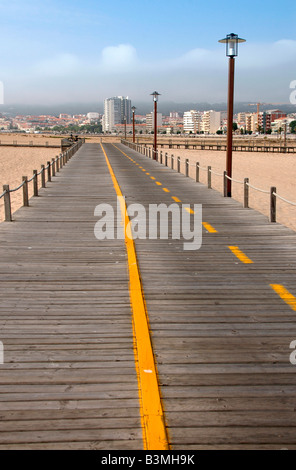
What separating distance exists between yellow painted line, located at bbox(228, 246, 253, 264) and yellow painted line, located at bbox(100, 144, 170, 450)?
7.80 ft

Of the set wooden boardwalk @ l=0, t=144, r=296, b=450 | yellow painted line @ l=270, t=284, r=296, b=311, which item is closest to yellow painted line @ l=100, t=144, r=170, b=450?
wooden boardwalk @ l=0, t=144, r=296, b=450

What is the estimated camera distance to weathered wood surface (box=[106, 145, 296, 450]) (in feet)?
15.0

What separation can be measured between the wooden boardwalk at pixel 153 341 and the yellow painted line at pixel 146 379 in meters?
0.07

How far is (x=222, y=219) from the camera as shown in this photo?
14.8 m

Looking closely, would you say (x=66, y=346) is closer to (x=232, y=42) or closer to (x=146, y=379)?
(x=146, y=379)

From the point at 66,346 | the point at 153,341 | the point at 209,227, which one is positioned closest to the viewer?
the point at 66,346

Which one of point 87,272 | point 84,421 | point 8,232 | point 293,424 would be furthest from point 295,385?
point 8,232

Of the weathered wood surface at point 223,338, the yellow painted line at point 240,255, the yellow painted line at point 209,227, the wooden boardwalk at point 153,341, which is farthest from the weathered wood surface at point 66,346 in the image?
the yellow painted line at point 209,227

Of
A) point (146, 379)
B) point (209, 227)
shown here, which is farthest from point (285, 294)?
point (209, 227)

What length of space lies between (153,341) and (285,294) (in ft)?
8.71

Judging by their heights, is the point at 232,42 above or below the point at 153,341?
above

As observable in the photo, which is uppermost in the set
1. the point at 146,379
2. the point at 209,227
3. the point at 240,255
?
the point at 209,227

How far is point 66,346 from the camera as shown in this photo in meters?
6.13
